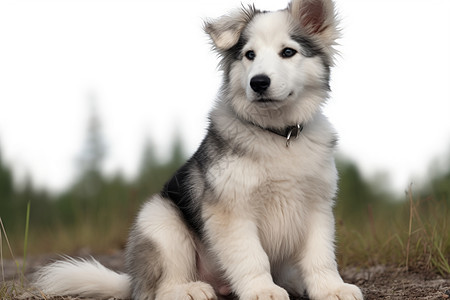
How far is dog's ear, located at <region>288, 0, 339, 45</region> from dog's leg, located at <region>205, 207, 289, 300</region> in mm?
1531

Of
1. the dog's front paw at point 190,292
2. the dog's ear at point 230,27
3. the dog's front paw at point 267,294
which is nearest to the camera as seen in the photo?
the dog's front paw at point 267,294

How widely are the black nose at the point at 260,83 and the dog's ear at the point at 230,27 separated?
0.61 m

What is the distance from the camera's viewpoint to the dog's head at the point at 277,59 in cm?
369

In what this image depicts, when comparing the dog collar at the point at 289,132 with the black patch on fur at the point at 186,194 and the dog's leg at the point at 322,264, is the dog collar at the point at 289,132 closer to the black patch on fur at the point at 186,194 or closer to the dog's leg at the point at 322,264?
the dog's leg at the point at 322,264

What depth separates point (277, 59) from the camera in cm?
376

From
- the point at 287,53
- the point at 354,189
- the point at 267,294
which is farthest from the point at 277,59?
the point at 354,189

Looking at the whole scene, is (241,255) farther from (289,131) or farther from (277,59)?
(277,59)

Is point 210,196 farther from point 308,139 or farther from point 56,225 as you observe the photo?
point 56,225

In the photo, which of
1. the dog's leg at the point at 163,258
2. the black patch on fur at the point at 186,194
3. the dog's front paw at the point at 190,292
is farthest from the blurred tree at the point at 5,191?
the dog's front paw at the point at 190,292

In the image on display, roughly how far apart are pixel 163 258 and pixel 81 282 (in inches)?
34.0

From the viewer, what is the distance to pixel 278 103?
3.74 metres

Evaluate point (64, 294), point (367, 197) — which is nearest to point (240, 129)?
point (64, 294)

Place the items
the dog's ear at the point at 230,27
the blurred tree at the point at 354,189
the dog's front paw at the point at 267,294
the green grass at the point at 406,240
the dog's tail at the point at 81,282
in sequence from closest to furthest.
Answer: the dog's front paw at the point at 267,294, the dog's ear at the point at 230,27, the dog's tail at the point at 81,282, the green grass at the point at 406,240, the blurred tree at the point at 354,189

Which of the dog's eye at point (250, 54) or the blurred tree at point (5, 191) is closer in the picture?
the dog's eye at point (250, 54)
